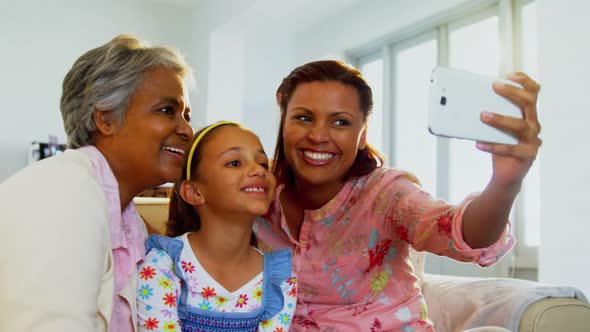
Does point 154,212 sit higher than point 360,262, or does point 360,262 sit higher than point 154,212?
point 154,212

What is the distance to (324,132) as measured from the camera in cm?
140

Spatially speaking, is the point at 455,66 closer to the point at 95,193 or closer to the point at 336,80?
the point at 336,80

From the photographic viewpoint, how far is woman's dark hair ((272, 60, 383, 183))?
4.81ft

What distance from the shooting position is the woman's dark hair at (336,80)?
146 centimetres

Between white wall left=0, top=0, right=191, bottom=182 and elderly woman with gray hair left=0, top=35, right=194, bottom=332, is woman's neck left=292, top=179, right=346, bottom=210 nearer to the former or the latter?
elderly woman with gray hair left=0, top=35, right=194, bottom=332

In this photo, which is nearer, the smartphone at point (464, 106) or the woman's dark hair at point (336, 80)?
the smartphone at point (464, 106)

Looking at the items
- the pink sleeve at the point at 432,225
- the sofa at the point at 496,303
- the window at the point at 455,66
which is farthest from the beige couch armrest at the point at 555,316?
the window at the point at 455,66

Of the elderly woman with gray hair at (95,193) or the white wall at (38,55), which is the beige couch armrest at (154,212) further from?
the white wall at (38,55)

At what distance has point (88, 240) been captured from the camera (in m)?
0.91

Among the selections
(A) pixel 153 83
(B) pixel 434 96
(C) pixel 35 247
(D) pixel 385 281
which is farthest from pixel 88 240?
(D) pixel 385 281

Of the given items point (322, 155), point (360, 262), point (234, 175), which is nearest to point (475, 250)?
point (360, 262)

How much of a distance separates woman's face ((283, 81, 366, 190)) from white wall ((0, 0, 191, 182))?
4.15 metres

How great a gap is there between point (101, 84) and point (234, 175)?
1.25 feet

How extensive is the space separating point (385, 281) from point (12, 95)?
4.49 meters
